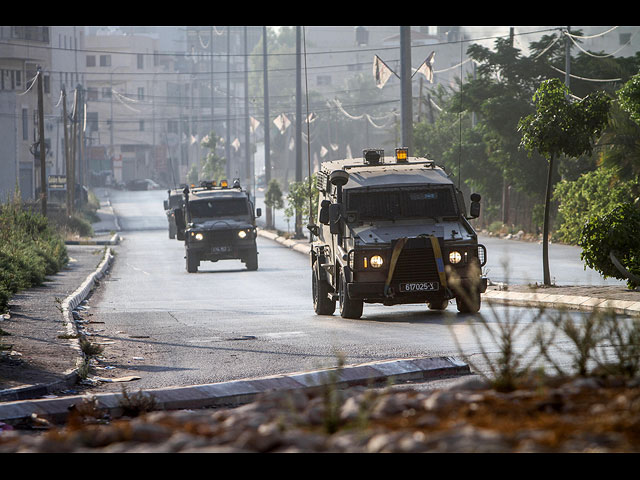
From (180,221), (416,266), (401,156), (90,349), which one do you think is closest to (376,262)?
(416,266)

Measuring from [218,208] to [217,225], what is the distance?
663mm

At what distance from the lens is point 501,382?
7.54 meters

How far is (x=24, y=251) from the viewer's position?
3203cm

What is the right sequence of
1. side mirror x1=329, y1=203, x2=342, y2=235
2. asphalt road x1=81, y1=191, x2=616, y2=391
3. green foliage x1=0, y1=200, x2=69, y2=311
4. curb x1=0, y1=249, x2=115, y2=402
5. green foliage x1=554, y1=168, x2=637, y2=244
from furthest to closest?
green foliage x1=554, y1=168, x2=637, y2=244 < green foliage x1=0, y1=200, x2=69, y2=311 < side mirror x1=329, y1=203, x2=342, y2=235 < asphalt road x1=81, y1=191, x2=616, y2=391 < curb x1=0, y1=249, x2=115, y2=402

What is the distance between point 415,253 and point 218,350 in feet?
14.1

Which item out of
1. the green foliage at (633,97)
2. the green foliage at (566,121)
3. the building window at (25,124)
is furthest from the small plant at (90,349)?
the building window at (25,124)

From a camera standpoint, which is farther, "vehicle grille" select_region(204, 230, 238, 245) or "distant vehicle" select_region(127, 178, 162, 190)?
"distant vehicle" select_region(127, 178, 162, 190)

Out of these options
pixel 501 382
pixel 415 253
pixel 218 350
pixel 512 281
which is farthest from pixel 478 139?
pixel 501 382

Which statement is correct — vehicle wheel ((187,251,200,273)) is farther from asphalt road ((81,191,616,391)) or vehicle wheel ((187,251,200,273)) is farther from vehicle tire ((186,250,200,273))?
asphalt road ((81,191,616,391))

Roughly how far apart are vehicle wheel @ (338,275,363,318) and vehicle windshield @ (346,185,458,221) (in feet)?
3.79

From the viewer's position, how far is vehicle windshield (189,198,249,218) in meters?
35.1

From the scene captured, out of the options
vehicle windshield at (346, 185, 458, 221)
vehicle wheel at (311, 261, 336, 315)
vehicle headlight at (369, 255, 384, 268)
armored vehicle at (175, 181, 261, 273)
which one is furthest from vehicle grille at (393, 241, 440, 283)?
armored vehicle at (175, 181, 261, 273)

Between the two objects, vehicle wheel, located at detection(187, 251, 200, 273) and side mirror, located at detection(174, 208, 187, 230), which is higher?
side mirror, located at detection(174, 208, 187, 230)
